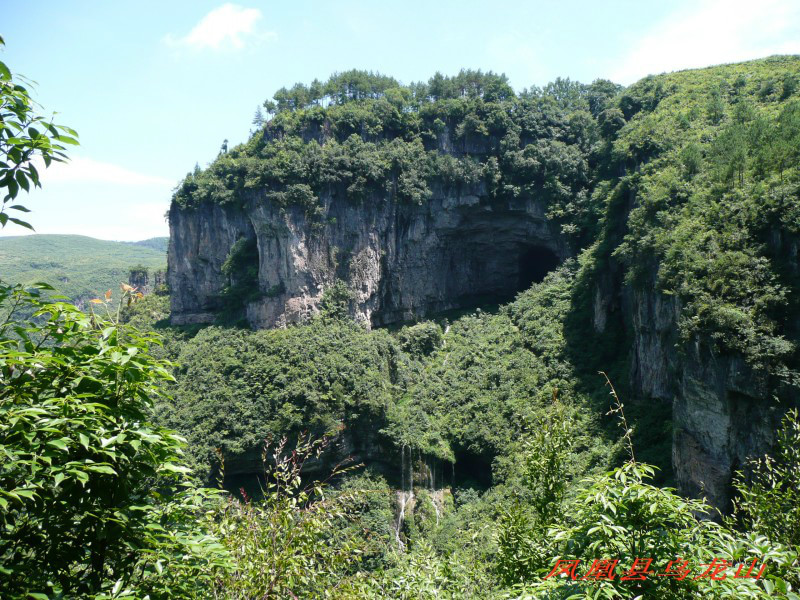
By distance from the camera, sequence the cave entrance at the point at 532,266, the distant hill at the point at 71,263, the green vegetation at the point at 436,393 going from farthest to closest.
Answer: the distant hill at the point at 71,263, the cave entrance at the point at 532,266, the green vegetation at the point at 436,393

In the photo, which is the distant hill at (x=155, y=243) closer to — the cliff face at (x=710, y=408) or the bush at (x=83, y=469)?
the cliff face at (x=710, y=408)

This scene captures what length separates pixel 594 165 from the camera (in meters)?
38.5

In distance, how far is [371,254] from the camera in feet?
119

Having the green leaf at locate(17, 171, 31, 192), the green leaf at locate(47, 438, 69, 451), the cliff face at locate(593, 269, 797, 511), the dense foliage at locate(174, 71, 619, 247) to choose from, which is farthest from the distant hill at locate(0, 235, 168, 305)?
the green leaf at locate(47, 438, 69, 451)

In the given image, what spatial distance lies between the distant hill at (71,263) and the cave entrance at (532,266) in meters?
34.6

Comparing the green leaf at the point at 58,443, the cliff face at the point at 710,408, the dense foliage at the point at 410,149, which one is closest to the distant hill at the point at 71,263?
the dense foliage at the point at 410,149

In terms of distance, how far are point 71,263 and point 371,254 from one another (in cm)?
5860

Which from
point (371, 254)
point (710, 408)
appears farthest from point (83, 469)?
point (371, 254)

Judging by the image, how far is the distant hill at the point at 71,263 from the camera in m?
62.0

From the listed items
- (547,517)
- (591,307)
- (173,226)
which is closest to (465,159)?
(591,307)

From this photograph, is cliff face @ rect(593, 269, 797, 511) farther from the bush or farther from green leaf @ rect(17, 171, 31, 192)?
green leaf @ rect(17, 171, 31, 192)

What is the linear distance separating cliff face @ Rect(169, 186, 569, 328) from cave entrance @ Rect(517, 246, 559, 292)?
0.26ft

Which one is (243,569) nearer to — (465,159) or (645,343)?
(645,343)

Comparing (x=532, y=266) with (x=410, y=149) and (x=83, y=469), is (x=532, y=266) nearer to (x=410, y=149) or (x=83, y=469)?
(x=410, y=149)
